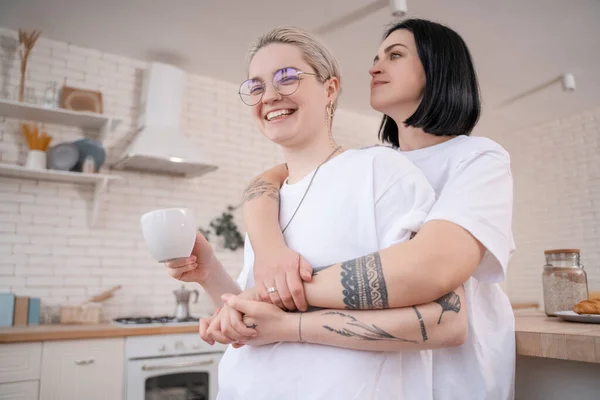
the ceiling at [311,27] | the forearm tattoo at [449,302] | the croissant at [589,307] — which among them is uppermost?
the ceiling at [311,27]

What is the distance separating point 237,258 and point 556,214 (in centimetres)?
381

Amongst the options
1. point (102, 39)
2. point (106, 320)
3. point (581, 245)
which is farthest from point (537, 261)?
point (102, 39)

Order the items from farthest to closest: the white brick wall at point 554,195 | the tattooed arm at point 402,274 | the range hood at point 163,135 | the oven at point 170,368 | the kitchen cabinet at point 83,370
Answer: the white brick wall at point 554,195
the range hood at point 163,135
the oven at point 170,368
the kitchen cabinet at point 83,370
the tattooed arm at point 402,274

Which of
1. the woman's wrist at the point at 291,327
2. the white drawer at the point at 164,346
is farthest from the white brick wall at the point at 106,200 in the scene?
the woman's wrist at the point at 291,327

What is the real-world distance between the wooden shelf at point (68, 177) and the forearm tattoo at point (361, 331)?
304 cm

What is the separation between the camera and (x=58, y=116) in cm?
346

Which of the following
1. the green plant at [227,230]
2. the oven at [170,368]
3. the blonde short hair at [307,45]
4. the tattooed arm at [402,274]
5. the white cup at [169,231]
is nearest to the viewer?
the tattooed arm at [402,274]

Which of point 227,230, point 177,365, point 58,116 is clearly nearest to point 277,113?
point 177,365

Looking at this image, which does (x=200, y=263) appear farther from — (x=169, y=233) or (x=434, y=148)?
(x=434, y=148)

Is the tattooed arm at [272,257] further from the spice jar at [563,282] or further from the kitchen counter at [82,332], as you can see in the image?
the kitchen counter at [82,332]

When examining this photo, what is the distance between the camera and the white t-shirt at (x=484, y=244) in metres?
0.78

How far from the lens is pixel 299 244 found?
33.3 inches

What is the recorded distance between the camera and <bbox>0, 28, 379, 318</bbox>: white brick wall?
341cm

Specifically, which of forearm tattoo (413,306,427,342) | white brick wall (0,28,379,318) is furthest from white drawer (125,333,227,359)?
forearm tattoo (413,306,427,342)
